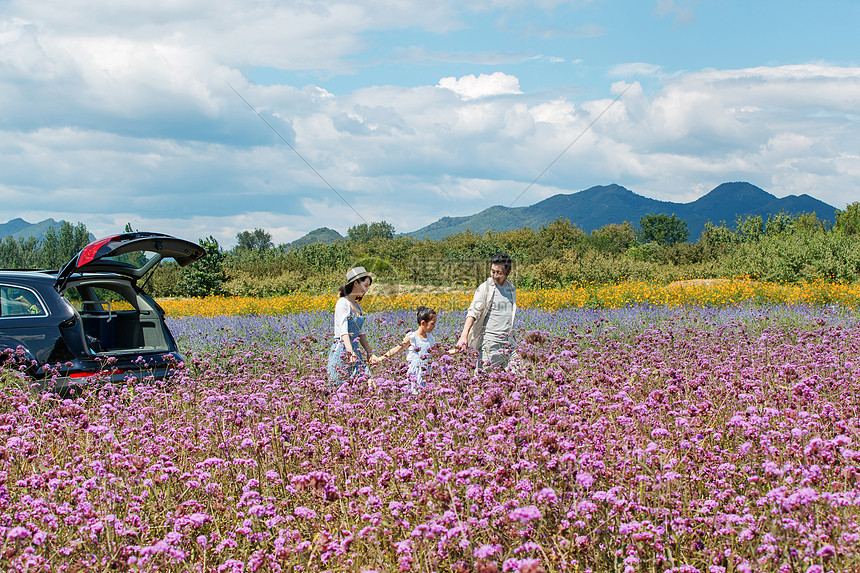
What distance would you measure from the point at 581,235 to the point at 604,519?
8067 cm

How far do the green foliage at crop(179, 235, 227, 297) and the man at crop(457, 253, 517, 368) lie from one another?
2897 centimetres

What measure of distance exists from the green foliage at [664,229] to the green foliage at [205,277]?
315ft

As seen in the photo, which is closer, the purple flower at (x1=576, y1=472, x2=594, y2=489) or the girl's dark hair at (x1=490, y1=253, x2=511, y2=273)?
the purple flower at (x1=576, y1=472, x2=594, y2=489)

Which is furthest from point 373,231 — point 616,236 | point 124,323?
point 124,323

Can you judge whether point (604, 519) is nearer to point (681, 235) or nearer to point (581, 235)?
point (581, 235)

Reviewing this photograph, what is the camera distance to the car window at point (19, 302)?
601cm

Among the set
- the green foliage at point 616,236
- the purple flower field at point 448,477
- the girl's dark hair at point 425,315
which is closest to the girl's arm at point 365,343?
the girl's dark hair at point 425,315

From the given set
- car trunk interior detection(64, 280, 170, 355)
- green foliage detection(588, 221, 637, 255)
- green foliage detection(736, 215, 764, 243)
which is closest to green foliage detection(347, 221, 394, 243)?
green foliage detection(588, 221, 637, 255)

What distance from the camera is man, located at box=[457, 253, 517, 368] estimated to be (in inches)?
266

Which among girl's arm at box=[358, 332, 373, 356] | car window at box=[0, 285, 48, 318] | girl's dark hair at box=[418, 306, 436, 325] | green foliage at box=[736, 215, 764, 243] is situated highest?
green foliage at box=[736, 215, 764, 243]

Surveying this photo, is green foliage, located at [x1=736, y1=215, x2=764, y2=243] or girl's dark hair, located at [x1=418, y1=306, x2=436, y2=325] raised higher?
green foliage, located at [x1=736, y1=215, x2=764, y2=243]

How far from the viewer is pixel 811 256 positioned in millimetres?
23672

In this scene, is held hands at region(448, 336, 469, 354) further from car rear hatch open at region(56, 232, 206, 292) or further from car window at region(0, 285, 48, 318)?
car window at region(0, 285, 48, 318)

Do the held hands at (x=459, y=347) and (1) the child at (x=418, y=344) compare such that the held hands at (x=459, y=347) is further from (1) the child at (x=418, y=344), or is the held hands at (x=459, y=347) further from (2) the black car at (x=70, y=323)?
(2) the black car at (x=70, y=323)
